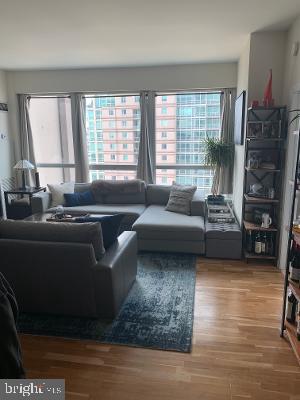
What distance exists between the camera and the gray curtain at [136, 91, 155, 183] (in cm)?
512

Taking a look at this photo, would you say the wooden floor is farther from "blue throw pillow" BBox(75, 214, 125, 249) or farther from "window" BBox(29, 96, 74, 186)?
"window" BBox(29, 96, 74, 186)

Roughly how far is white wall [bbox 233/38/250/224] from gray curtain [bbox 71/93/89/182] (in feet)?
8.72

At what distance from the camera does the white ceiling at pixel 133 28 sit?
8.71 ft

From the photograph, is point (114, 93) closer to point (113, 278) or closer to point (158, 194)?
point (158, 194)

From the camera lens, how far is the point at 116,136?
5449 millimetres

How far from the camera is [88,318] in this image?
2.59m

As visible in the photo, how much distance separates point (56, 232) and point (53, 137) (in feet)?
12.3

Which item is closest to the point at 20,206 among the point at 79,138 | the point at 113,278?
the point at 79,138

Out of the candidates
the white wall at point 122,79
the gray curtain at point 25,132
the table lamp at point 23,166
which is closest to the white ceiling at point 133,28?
the white wall at point 122,79

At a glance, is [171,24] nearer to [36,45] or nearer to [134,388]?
[36,45]

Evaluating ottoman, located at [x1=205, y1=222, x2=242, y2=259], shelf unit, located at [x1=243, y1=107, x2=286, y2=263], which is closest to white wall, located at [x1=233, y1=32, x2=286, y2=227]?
shelf unit, located at [x1=243, y1=107, x2=286, y2=263]

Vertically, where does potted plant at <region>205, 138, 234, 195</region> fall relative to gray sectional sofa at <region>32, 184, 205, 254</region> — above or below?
above

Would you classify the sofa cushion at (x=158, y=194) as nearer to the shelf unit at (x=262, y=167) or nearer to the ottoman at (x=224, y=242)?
the ottoman at (x=224, y=242)

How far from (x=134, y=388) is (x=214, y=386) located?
506 mm
